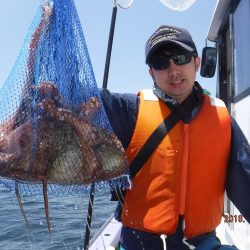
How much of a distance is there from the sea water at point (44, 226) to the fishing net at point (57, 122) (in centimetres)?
371

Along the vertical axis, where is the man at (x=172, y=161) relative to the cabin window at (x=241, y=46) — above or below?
below

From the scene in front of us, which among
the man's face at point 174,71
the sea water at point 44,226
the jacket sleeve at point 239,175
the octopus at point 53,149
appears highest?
the man's face at point 174,71

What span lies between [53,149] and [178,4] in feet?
9.78

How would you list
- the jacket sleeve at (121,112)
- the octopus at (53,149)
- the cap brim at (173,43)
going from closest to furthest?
1. the octopus at (53,149)
2. the cap brim at (173,43)
3. the jacket sleeve at (121,112)

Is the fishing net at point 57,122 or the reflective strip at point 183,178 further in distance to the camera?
the reflective strip at point 183,178

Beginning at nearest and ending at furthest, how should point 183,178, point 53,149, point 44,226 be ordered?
1. point 53,149
2. point 183,178
3. point 44,226

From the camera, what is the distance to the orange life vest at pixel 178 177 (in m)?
2.76

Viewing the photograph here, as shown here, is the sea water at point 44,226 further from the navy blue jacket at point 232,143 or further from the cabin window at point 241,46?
the navy blue jacket at point 232,143

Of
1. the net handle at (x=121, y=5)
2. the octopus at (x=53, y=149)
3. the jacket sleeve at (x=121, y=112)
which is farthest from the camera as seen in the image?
the net handle at (x=121, y=5)

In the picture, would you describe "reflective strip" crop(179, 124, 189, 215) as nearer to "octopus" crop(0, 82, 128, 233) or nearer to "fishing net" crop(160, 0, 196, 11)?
"octopus" crop(0, 82, 128, 233)

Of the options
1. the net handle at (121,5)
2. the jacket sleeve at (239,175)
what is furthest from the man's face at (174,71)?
the net handle at (121,5)

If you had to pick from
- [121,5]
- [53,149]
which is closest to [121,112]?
[53,149]

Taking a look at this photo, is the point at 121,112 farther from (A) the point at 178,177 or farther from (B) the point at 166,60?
(A) the point at 178,177

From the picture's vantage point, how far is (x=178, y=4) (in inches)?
184
